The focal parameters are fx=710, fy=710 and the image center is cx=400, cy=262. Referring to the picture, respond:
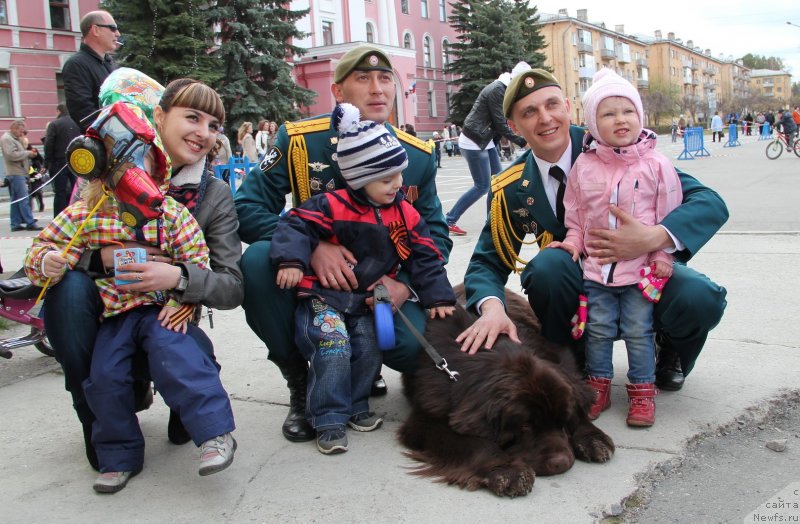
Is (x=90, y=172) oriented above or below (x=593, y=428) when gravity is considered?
above

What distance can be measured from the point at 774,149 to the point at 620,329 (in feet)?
71.8

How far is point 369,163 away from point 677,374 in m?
1.80

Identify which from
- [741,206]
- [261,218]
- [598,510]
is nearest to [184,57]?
[741,206]

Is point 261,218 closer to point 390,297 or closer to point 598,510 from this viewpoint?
point 390,297

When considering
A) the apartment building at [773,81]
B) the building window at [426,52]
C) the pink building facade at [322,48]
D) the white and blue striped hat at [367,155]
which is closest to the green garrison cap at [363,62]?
the white and blue striped hat at [367,155]

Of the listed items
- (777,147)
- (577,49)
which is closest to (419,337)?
(777,147)

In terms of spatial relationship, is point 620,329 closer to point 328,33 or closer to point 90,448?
point 90,448

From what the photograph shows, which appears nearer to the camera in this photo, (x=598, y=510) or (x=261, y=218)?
(x=598, y=510)

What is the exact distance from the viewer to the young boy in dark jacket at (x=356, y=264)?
9.48 ft

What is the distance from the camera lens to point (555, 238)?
353 centimetres

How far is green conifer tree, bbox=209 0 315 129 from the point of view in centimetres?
2564

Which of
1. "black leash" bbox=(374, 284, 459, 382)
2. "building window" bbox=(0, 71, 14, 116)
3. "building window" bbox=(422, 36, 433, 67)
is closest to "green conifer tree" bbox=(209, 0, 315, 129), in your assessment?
"building window" bbox=(0, 71, 14, 116)

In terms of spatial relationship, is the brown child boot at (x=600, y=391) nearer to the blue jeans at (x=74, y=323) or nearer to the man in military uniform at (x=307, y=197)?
the man in military uniform at (x=307, y=197)

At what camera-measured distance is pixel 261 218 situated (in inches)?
132
